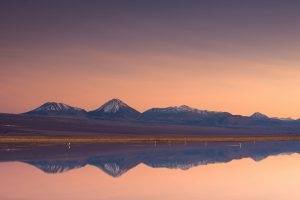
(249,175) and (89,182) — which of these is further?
(249,175)

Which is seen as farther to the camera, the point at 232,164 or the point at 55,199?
the point at 232,164

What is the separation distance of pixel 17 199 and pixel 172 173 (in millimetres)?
14280

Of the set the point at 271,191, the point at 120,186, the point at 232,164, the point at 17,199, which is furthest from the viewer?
the point at 232,164

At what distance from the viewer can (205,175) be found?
3419cm

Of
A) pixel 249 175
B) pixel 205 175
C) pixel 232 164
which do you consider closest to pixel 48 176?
pixel 205 175

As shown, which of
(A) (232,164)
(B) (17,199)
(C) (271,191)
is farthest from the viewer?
(A) (232,164)

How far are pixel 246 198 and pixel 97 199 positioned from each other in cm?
587

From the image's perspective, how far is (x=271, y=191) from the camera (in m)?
25.8

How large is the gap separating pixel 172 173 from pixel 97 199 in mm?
12692

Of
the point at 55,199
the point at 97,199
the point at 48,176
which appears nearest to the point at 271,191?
the point at 97,199

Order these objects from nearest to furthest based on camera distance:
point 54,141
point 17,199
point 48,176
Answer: point 17,199 → point 48,176 → point 54,141

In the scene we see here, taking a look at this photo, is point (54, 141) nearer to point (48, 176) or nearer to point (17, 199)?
point (48, 176)

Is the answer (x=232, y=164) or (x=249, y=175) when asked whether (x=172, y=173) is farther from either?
(x=232, y=164)

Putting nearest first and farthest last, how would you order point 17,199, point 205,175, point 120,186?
point 17,199, point 120,186, point 205,175
